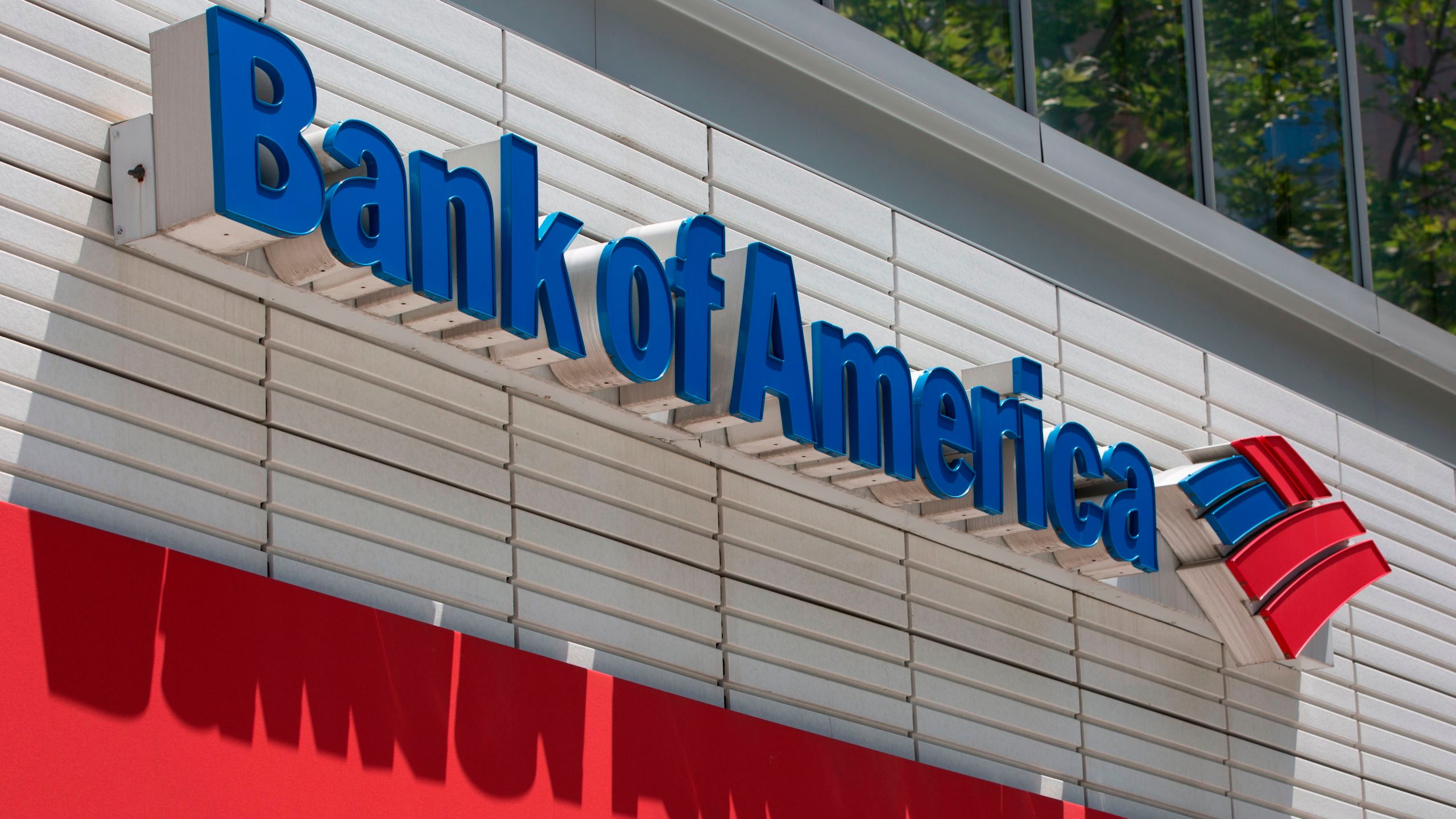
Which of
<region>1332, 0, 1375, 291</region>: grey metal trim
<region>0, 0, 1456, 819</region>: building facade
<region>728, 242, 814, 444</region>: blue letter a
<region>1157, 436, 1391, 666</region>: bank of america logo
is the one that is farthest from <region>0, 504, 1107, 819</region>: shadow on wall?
<region>1332, 0, 1375, 291</region>: grey metal trim

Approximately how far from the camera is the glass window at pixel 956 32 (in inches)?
393

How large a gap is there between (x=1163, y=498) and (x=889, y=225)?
2.26 metres

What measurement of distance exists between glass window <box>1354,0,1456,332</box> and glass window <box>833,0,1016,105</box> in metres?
3.99

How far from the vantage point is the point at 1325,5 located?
1317 cm

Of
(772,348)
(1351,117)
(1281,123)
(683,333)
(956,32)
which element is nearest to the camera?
(683,333)

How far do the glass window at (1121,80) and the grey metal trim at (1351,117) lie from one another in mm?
1862

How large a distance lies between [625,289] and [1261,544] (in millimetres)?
4784

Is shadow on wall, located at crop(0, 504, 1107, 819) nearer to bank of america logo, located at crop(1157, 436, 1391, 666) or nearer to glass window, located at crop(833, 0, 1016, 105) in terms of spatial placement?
bank of america logo, located at crop(1157, 436, 1391, 666)

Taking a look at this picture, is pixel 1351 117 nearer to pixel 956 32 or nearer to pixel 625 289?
pixel 956 32

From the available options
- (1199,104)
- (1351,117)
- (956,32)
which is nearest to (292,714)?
(956,32)

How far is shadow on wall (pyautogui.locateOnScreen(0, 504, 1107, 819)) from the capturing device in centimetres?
556

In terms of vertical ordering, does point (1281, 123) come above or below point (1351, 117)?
below

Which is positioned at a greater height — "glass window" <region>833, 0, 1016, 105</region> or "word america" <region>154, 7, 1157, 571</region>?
"glass window" <region>833, 0, 1016, 105</region>

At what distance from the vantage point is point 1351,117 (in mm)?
13258
